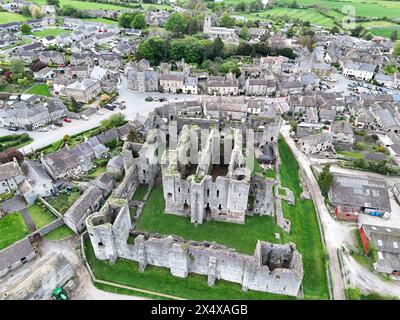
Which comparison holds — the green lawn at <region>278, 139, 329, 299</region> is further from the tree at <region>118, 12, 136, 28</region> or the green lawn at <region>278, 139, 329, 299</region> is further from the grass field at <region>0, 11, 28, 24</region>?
the grass field at <region>0, 11, 28, 24</region>

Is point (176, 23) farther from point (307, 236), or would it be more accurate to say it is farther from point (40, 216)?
point (307, 236)

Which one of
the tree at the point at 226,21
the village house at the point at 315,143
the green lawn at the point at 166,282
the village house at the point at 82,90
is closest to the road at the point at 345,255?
the village house at the point at 315,143

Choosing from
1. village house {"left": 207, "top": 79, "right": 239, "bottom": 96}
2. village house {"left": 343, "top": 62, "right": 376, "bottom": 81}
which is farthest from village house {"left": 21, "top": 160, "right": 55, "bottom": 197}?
village house {"left": 343, "top": 62, "right": 376, "bottom": 81}

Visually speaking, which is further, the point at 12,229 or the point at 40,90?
the point at 40,90

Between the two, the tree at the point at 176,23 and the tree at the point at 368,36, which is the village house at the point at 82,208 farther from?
the tree at the point at 368,36

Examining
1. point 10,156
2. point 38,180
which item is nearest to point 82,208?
point 38,180
